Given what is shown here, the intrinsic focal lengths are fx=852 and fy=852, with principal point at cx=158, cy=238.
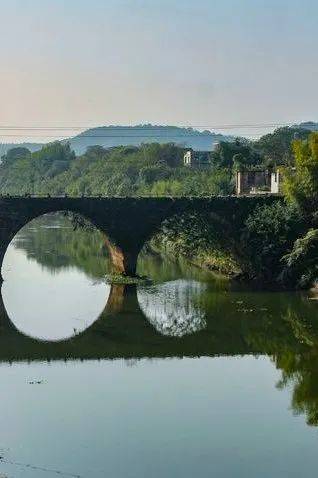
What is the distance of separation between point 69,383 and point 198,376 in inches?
143

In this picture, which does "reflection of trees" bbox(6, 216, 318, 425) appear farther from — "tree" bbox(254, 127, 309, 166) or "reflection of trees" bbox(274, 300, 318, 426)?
"tree" bbox(254, 127, 309, 166)

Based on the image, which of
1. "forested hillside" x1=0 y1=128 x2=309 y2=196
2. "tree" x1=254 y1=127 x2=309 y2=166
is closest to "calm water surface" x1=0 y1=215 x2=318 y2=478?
"forested hillside" x1=0 y1=128 x2=309 y2=196

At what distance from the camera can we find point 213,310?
109 ft

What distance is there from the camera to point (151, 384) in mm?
22953

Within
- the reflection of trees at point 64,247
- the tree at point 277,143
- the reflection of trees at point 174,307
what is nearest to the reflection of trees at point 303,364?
the reflection of trees at point 174,307

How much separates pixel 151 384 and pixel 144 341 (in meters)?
5.42

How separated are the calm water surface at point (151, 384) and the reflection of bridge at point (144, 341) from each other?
6 cm

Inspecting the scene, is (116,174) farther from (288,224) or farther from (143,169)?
(288,224)

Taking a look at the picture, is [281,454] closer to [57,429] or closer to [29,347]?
[57,429]

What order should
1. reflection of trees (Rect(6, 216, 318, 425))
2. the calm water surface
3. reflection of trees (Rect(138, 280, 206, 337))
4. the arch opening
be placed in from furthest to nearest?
the arch opening < reflection of trees (Rect(138, 280, 206, 337)) < reflection of trees (Rect(6, 216, 318, 425)) < the calm water surface

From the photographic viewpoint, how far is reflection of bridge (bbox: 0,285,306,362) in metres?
26.9

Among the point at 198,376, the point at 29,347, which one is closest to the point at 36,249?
the point at 29,347

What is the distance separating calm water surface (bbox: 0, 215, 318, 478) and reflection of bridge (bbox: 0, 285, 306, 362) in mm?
60

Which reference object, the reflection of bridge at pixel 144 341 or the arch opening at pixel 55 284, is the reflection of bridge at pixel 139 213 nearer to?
the arch opening at pixel 55 284
